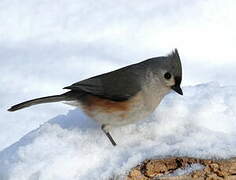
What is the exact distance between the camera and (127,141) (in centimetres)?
462

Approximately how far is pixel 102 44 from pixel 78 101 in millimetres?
2860

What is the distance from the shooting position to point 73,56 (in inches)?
305

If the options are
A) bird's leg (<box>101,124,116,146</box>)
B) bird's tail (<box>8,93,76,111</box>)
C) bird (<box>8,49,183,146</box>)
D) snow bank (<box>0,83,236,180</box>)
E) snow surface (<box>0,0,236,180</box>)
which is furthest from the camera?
bird's tail (<box>8,93,76,111</box>)

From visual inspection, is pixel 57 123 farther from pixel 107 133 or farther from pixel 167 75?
pixel 167 75

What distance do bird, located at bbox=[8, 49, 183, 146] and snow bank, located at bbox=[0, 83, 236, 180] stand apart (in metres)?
0.07

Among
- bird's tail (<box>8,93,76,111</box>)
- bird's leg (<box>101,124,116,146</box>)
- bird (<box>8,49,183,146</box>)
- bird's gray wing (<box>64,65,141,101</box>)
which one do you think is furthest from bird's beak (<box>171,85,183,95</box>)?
bird's tail (<box>8,93,76,111</box>)

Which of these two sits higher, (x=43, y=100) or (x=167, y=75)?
(x=43, y=100)

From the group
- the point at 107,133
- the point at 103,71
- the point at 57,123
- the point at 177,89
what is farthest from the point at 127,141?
the point at 103,71

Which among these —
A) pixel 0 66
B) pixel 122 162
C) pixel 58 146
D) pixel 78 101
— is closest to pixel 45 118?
pixel 0 66

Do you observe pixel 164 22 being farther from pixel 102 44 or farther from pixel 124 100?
pixel 124 100

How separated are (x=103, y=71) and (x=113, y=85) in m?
2.20

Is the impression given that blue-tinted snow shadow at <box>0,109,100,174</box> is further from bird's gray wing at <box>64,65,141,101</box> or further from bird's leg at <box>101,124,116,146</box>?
bird's gray wing at <box>64,65,141,101</box>

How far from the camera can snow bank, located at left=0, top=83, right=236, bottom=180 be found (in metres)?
4.16

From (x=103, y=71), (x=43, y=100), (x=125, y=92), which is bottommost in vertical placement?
(x=103, y=71)
